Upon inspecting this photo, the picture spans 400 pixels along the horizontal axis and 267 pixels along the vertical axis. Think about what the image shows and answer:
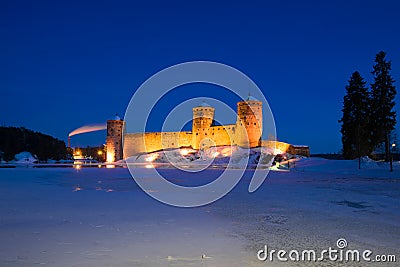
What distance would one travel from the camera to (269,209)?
6730 millimetres

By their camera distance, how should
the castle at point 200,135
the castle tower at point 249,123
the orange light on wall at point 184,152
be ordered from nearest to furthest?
the castle tower at point 249,123
the orange light on wall at point 184,152
the castle at point 200,135

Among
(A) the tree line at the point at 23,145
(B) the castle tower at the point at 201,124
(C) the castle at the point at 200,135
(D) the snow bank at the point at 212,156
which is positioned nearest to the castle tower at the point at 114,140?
(C) the castle at the point at 200,135

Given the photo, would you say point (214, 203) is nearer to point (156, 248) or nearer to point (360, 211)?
point (360, 211)

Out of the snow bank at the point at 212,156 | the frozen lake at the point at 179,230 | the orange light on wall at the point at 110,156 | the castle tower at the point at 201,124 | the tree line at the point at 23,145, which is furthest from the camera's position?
the tree line at the point at 23,145

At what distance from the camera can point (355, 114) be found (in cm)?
3197

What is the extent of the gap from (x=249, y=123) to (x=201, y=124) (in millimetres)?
8482

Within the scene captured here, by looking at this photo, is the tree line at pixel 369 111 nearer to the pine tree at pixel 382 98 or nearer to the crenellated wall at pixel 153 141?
the pine tree at pixel 382 98

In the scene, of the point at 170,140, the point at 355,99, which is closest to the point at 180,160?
the point at 170,140

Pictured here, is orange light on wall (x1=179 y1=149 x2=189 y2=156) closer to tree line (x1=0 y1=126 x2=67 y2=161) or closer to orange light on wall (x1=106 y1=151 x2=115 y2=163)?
orange light on wall (x1=106 y1=151 x2=115 y2=163)

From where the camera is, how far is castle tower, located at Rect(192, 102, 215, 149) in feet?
178

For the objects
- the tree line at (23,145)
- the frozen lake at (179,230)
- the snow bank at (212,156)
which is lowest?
the frozen lake at (179,230)

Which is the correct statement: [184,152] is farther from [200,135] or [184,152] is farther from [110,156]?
[110,156]

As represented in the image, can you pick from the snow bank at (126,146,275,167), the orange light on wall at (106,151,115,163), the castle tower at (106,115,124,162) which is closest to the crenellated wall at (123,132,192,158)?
the castle tower at (106,115,124,162)

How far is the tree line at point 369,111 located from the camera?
30000 mm
